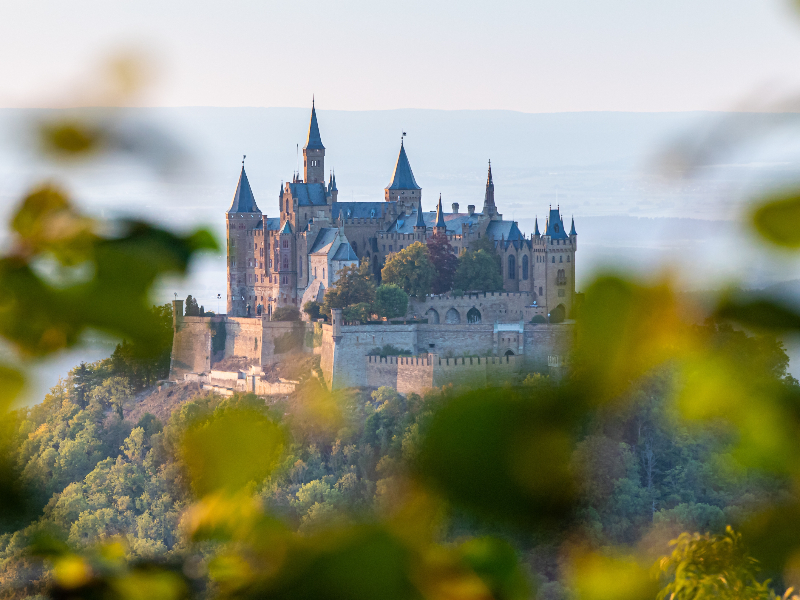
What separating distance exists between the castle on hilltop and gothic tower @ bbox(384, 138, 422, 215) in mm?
569

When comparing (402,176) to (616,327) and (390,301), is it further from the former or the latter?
(616,327)

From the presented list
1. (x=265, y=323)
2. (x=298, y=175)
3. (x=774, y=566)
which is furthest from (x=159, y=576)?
(x=298, y=175)

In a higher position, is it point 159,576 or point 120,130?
point 120,130

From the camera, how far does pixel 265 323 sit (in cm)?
3791

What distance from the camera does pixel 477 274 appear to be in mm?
38594

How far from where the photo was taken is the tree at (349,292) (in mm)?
37031

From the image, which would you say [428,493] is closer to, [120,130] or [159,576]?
[159,576]

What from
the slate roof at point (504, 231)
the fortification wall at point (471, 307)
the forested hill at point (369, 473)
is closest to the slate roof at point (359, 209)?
the slate roof at point (504, 231)

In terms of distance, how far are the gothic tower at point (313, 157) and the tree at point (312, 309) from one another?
889 centimetres

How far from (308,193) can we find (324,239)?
125 inches

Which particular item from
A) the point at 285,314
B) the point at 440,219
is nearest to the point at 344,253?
the point at 285,314

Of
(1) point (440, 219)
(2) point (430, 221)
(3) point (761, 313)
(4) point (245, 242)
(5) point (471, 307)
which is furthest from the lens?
(4) point (245, 242)

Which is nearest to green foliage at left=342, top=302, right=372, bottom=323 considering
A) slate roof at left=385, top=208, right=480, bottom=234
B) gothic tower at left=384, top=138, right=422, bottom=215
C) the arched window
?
the arched window

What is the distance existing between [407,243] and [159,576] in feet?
132
